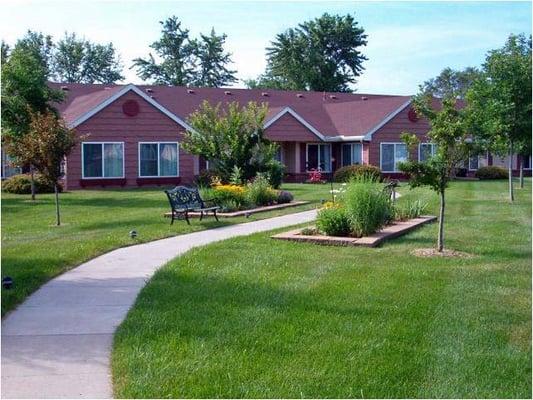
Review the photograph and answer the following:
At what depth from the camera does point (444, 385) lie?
5.72m

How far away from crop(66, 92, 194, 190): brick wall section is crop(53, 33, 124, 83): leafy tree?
1493 inches

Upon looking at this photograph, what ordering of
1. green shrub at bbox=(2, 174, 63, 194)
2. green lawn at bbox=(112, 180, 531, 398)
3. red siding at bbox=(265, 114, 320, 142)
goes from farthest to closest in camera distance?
1. red siding at bbox=(265, 114, 320, 142)
2. green shrub at bbox=(2, 174, 63, 194)
3. green lawn at bbox=(112, 180, 531, 398)

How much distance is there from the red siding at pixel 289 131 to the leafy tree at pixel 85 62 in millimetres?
36054

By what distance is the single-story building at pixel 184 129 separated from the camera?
112ft

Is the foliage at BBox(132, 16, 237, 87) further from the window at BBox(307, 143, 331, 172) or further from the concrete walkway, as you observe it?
the concrete walkway

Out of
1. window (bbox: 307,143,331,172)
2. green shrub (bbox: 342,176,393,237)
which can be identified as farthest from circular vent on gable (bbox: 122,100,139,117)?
green shrub (bbox: 342,176,393,237)

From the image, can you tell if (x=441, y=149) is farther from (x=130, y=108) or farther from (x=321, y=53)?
(x=321, y=53)

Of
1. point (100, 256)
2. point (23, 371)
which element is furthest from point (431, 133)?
point (23, 371)

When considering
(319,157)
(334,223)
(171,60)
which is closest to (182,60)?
(171,60)

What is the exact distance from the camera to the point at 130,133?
3456 centimetres

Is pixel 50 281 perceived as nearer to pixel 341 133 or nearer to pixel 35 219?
pixel 35 219

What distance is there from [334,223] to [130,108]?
22.0 metres

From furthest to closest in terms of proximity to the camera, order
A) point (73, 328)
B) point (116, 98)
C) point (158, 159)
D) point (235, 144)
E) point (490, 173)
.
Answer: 1. point (490, 173)
2. point (158, 159)
3. point (116, 98)
4. point (235, 144)
5. point (73, 328)

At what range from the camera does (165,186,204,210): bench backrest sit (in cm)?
1770
